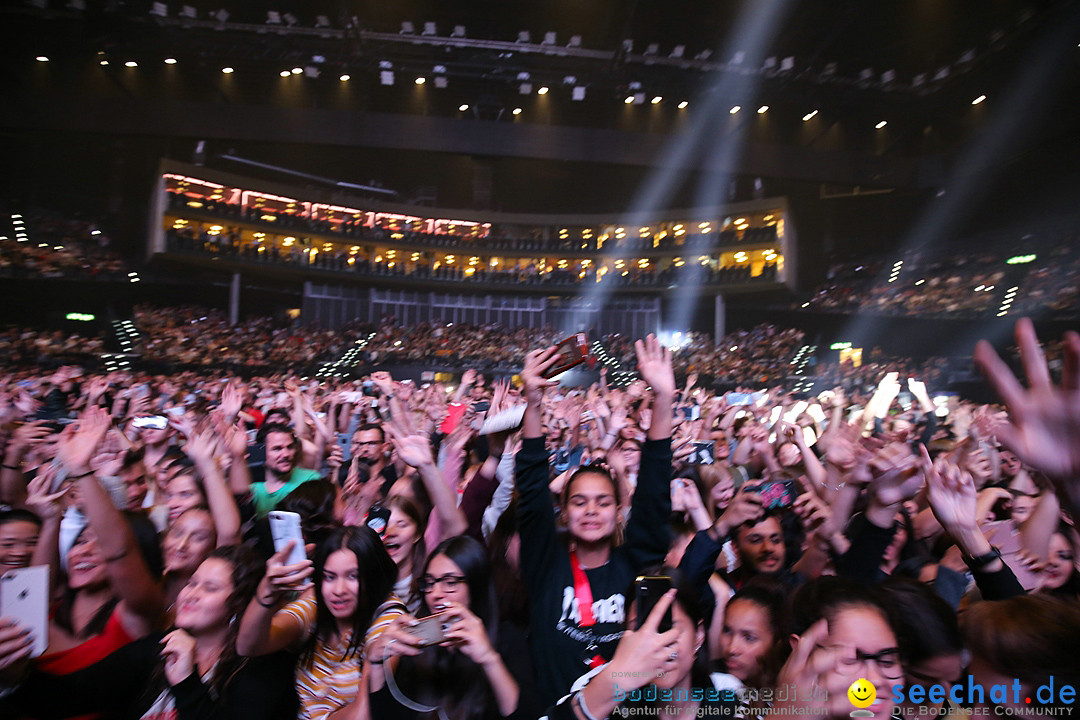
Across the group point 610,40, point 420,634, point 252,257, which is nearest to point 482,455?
point 420,634

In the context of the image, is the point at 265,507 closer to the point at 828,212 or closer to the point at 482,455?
the point at 482,455

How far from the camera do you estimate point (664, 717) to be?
4.89 ft

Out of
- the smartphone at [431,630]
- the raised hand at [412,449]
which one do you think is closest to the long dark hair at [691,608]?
the smartphone at [431,630]

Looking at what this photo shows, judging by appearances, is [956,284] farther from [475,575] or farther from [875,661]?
[475,575]

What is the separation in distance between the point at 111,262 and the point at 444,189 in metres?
15.1

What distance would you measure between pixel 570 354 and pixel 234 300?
2828cm

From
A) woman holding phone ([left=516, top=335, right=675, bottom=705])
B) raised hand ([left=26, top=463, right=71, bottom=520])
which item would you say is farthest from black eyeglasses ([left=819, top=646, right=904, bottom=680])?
raised hand ([left=26, top=463, right=71, bottom=520])

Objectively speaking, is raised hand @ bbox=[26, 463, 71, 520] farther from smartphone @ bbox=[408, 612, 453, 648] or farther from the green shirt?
smartphone @ bbox=[408, 612, 453, 648]

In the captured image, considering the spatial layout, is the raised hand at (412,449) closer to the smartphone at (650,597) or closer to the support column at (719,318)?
the smartphone at (650,597)

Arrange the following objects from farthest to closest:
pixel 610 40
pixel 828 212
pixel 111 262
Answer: pixel 828 212 → pixel 111 262 → pixel 610 40

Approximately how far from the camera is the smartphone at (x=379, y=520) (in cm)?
253

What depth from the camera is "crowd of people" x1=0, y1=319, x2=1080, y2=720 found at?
4.83ft

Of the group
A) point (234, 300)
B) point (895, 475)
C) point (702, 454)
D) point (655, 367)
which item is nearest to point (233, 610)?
point (655, 367)

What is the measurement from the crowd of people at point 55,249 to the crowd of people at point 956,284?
27502 mm
